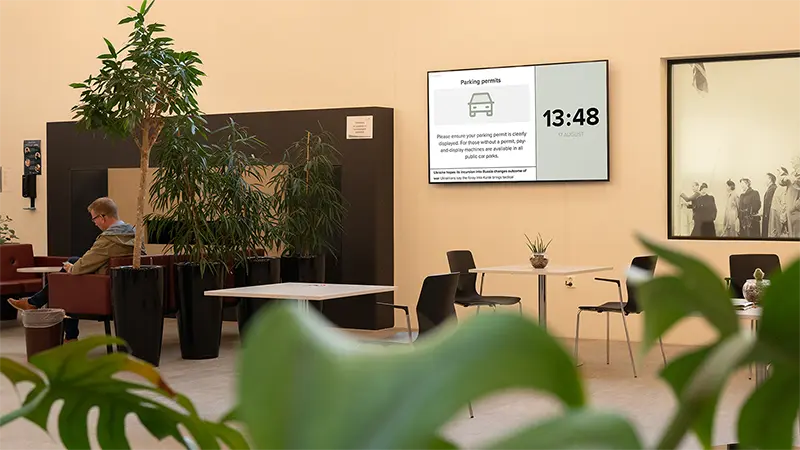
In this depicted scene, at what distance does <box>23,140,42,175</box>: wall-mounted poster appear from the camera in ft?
45.9

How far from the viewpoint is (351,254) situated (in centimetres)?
1148

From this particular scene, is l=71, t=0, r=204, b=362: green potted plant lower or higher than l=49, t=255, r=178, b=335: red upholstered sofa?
higher

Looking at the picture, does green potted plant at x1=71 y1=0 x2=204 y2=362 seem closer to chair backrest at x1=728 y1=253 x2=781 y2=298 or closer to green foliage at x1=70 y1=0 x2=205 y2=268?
green foliage at x1=70 y1=0 x2=205 y2=268

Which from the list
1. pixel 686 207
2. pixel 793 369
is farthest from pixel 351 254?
pixel 793 369

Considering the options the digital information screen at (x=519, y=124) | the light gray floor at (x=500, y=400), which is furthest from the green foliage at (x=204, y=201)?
the digital information screen at (x=519, y=124)

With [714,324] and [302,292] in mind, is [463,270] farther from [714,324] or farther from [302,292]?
[714,324]

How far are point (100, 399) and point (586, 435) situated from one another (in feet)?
1.12

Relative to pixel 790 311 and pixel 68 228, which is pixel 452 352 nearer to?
pixel 790 311

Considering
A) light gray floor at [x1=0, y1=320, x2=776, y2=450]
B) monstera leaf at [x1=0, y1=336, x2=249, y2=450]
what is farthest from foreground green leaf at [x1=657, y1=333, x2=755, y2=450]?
light gray floor at [x1=0, y1=320, x2=776, y2=450]

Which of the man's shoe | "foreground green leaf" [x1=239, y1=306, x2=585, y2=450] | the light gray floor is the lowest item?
the light gray floor

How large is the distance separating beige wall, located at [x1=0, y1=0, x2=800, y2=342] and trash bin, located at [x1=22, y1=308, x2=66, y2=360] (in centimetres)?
392

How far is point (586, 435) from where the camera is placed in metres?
0.25

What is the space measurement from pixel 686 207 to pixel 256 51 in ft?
16.8

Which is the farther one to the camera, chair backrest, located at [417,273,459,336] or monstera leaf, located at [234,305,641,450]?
chair backrest, located at [417,273,459,336]
